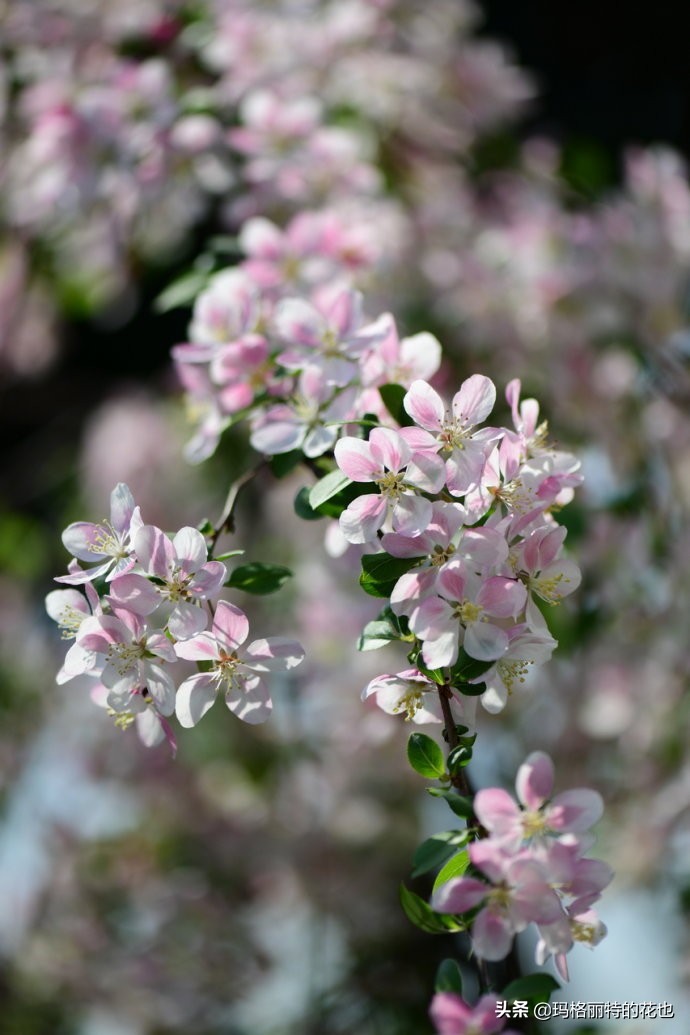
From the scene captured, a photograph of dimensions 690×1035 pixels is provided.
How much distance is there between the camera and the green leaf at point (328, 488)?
56 cm

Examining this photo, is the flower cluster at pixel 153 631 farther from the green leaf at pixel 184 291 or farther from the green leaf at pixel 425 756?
the green leaf at pixel 184 291

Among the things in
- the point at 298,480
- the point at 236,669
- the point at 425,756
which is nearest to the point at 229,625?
the point at 236,669

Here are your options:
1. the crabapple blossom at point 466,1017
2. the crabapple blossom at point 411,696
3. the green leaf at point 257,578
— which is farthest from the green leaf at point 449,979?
the green leaf at point 257,578

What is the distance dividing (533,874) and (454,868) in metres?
0.06

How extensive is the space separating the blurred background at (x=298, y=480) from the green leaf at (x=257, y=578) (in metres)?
0.25

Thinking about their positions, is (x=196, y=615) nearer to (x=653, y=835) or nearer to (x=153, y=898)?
(x=653, y=835)

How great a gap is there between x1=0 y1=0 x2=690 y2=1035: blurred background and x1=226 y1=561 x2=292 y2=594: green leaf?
248mm

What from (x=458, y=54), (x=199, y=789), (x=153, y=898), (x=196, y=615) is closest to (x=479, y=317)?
(x=458, y=54)

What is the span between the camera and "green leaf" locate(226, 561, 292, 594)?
2.02 feet

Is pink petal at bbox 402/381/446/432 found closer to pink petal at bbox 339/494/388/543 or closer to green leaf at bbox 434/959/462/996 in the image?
pink petal at bbox 339/494/388/543

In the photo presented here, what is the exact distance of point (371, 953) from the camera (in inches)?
76.0

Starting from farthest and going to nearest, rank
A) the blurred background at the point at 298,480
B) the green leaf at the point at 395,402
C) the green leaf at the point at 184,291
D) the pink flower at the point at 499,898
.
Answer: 1. the blurred background at the point at 298,480
2. the green leaf at the point at 184,291
3. the green leaf at the point at 395,402
4. the pink flower at the point at 499,898

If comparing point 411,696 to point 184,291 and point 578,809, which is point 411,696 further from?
point 184,291

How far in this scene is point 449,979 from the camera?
1.76 feet
